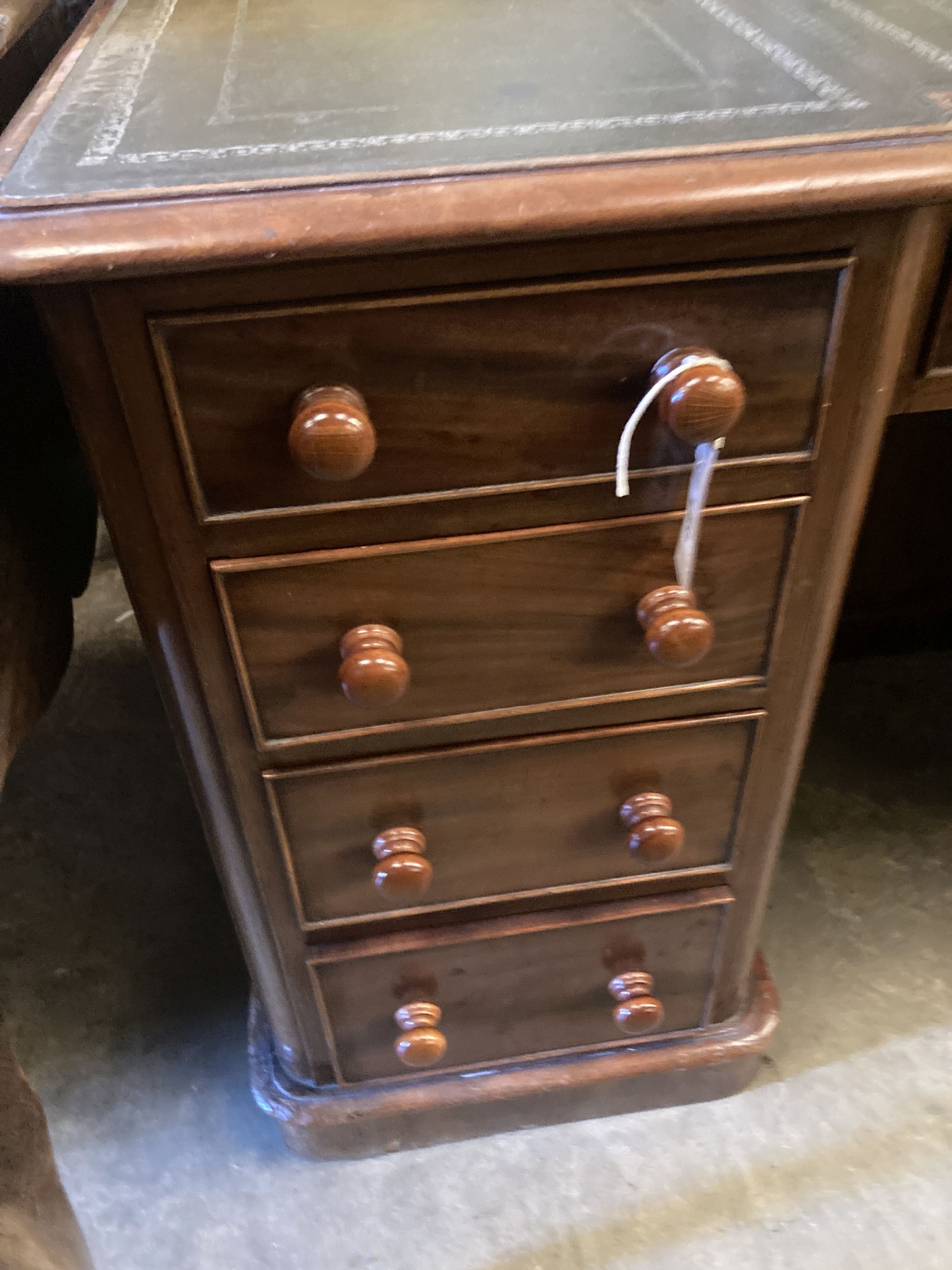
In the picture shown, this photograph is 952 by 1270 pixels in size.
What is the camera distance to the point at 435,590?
0.58 metres

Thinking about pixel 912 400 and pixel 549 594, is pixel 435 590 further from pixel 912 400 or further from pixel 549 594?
pixel 912 400

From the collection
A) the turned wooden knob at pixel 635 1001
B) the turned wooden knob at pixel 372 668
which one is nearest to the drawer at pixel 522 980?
the turned wooden knob at pixel 635 1001

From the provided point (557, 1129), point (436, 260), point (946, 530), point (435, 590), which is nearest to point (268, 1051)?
point (557, 1129)

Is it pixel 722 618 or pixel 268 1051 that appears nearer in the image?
pixel 722 618

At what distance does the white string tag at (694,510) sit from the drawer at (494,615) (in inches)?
0.5

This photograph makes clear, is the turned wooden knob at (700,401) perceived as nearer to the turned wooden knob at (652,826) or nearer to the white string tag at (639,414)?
the white string tag at (639,414)

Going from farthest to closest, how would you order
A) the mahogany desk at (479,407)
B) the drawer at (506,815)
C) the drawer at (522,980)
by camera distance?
the drawer at (522,980) < the drawer at (506,815) < the mahogany desk at (479,407)

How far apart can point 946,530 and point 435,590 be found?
100 centimetres

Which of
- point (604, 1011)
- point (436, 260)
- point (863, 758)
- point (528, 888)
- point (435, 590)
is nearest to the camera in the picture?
point (436, 260)

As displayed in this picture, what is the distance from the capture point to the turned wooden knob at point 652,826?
0.70m

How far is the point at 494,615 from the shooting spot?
59cm

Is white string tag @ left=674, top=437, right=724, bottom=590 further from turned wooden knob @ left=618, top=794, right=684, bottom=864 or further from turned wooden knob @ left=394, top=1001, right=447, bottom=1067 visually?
turned wooden knob @ left=394, top=1001, right=447, bottom=1067

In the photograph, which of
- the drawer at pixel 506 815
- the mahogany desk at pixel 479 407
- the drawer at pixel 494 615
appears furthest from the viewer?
the drawer at pixel 506 815

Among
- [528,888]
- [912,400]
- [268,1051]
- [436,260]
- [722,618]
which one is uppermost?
[436,260]
